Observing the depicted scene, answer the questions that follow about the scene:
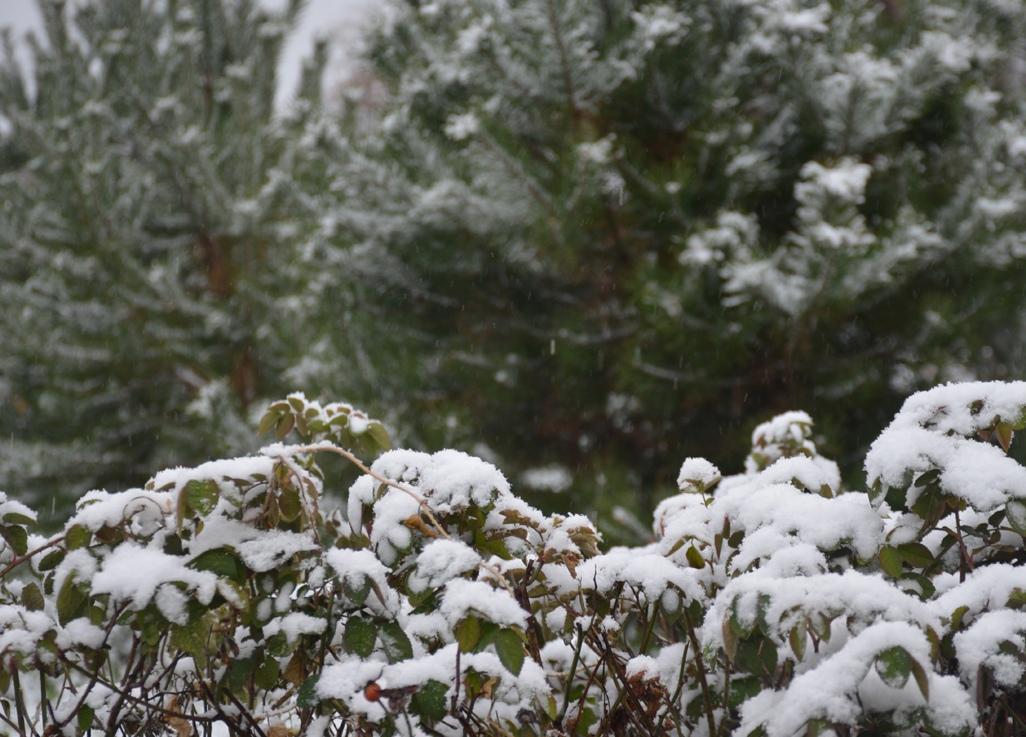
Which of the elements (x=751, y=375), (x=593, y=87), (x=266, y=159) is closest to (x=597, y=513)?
(x=751, y=375)

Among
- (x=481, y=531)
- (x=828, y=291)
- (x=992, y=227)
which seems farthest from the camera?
(x=992, y=227)

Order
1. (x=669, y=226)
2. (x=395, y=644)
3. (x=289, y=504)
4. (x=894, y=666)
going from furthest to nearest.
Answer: (x=669, y=226)
(x=289, y=504)
(x=395, y=644)
(x=894, y=666)

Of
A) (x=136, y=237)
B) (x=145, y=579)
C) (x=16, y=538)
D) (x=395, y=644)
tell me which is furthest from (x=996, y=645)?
(x=136, y=237)

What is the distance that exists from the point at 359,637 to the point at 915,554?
70cm

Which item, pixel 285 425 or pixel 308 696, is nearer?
pixel 308 696

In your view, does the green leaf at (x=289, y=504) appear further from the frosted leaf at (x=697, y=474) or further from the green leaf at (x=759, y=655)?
the frosted leaf at (x=697, y=474)

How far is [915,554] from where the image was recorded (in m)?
0.93

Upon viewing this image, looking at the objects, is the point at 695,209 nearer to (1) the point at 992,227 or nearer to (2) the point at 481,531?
(1) the point at 992,227

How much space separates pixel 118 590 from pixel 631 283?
2668 millimetres

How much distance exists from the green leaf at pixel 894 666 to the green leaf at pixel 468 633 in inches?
15.7

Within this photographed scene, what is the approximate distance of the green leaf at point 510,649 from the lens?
2.58ft

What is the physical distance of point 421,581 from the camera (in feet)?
2.86

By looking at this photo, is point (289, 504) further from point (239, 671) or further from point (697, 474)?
point (697, 474)

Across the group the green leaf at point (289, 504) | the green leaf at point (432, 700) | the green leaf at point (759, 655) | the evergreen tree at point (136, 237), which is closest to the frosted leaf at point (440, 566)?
the green leaf at point (432, 700)
